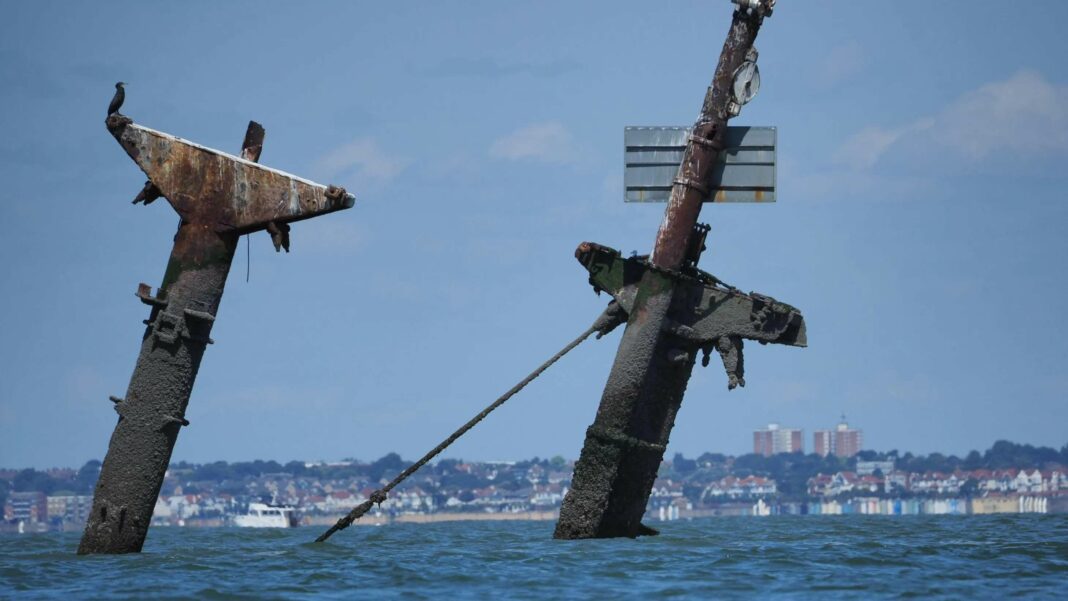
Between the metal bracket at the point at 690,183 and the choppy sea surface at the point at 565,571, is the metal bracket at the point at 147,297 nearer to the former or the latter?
the choppy sea surface at the point at 565,571

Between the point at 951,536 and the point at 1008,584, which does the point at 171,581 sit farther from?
the point at 951,536

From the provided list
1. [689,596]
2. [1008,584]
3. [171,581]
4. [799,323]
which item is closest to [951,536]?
[799,323]

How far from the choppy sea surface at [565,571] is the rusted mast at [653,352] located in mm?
795

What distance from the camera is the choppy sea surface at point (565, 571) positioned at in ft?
81.4

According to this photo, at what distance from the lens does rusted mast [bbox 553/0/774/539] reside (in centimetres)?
3003

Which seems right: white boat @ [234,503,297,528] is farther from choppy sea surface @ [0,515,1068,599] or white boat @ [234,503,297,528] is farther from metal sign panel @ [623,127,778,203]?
metal sign panel @ [623,127,778,203]

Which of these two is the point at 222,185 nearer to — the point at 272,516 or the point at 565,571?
the point at 565,571

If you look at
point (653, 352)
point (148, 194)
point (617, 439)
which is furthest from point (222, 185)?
point (617, 439)

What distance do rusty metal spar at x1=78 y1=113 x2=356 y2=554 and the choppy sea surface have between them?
1.40 metres

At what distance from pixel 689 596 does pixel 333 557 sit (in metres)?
7.39

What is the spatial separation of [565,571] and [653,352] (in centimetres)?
455

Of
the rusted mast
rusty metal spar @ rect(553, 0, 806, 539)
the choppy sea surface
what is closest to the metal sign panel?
rusty metal spar @ rect(553, 0, 806, 539)

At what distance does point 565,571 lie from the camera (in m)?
26.8

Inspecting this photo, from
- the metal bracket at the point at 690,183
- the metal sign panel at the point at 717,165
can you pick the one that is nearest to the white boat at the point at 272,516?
the metal sign panel at the point at 717,165
